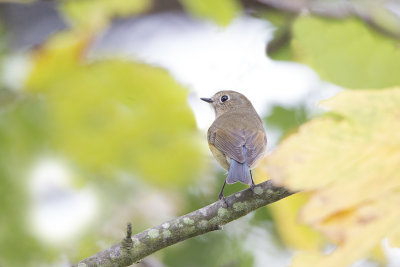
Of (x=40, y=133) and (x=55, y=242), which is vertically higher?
(x=40, y=133)

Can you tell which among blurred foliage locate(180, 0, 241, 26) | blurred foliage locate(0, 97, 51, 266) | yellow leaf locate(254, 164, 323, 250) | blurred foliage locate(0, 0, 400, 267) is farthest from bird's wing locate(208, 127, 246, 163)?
blurred foliage locate(0, 97, 51, 266)

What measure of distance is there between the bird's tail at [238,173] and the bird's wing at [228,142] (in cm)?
4

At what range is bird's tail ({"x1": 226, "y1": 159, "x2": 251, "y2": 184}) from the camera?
2286 mm

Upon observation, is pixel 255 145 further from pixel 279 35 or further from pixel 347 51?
pixel 347 51

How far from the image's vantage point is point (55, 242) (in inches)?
95.5

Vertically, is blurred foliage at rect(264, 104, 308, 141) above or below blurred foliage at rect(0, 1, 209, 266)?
above

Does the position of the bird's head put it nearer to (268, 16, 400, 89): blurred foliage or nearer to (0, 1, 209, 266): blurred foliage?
(0, 1, 209, 266): blurred foliage

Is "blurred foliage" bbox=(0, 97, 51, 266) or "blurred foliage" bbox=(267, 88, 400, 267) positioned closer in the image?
"blurred foliage" bbox=(267, 88, 400, 267)

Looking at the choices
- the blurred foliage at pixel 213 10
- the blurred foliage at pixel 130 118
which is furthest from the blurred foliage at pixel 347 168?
the blurred foliage at pixel 213 10

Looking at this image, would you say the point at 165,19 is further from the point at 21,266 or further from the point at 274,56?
the point at 21,266

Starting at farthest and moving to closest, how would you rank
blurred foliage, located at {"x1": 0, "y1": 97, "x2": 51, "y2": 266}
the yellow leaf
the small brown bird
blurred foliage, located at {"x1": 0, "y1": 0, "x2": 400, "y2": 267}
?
the small brown bird, blurred foliage, located at {"x1": 0, "y1": 97, "x2": 51, "y2": 266}, the yellow leaf, blurred foliage, located at {"x1": 0, "y1": 0, "x2": 400, "y2": 267}

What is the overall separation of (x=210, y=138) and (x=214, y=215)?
3.78 feet

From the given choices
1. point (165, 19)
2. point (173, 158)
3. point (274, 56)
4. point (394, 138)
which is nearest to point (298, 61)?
point (274, 56)

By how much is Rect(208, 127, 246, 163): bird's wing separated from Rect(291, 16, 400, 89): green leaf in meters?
0.94
